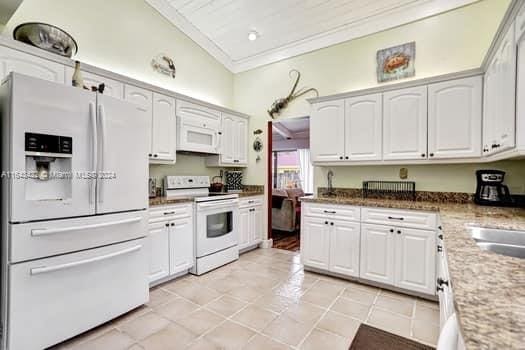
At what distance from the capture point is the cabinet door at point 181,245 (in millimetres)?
2822

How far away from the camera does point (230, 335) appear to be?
1945 mm

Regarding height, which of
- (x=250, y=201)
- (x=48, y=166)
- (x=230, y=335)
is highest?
(x=48, y=166)

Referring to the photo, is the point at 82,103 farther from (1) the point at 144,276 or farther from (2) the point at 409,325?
(2) the point at 409,325

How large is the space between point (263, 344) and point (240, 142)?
3100 millimetres

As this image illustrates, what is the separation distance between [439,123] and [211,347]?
293cm

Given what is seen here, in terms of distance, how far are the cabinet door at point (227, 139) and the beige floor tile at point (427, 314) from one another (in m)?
3.04

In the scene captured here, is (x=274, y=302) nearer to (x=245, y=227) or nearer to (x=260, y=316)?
(x=260, y=316)

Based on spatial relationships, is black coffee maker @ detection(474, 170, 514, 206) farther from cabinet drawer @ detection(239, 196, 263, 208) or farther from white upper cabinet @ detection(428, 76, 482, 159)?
cabinet drawer @ detection(239, 196, 263, 208)

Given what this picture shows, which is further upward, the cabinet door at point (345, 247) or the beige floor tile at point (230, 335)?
the cabinet door at point (345, 247)

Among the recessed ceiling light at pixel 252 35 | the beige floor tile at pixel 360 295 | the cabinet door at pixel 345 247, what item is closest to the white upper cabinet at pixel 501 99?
the cabinet door at pixel 345 247

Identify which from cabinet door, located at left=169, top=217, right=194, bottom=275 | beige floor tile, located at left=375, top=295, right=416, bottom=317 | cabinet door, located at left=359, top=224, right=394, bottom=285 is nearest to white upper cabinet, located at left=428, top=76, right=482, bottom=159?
cabinet door, located at left=359, top=224, right=394, bottom=285

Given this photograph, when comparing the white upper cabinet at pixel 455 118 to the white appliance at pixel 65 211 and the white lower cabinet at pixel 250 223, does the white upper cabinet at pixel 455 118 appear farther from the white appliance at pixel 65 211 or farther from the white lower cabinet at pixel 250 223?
the white appliance at pixel 65 211

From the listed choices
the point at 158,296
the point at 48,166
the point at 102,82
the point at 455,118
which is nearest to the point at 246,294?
the point at 158,296

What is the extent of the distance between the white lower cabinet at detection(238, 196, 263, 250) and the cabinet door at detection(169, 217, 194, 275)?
94 cm
